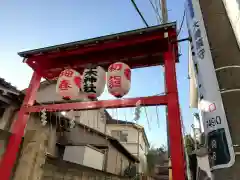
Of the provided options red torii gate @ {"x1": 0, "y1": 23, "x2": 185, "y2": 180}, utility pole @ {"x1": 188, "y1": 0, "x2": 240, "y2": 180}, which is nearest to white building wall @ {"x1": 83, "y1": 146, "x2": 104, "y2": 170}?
red torii gate @ {"x1": 0, "y1": 23, "x2": 185, "y2": 180}

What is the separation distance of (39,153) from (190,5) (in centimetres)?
605

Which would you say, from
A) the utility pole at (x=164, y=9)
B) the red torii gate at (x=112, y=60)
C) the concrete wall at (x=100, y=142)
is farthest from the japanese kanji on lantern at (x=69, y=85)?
the concrete wall at (x=100, y=142)

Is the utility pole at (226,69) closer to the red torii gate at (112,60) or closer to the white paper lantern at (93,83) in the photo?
the red torii gate at (112,60)

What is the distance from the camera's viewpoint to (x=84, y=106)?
6578 millimetres

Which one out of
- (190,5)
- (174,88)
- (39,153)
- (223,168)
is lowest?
(223,168)

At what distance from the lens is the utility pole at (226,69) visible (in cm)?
255

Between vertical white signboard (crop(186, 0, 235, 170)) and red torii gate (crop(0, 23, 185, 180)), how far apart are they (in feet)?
6.39

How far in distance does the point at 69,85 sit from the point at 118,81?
1.72m

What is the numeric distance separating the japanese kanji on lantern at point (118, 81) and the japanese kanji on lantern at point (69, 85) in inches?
47.9

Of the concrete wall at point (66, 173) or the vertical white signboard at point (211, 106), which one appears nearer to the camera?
the vertical white signboard at point (211, 106)

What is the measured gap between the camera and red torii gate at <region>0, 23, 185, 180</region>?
5746 mm

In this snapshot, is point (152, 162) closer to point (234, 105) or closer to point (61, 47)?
point (61, 47)

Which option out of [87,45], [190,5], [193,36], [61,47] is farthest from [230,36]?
[61,47]

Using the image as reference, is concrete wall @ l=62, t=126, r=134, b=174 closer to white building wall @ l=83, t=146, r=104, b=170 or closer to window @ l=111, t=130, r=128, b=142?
white building wall @ l=83, t=146, r=104, b=170
